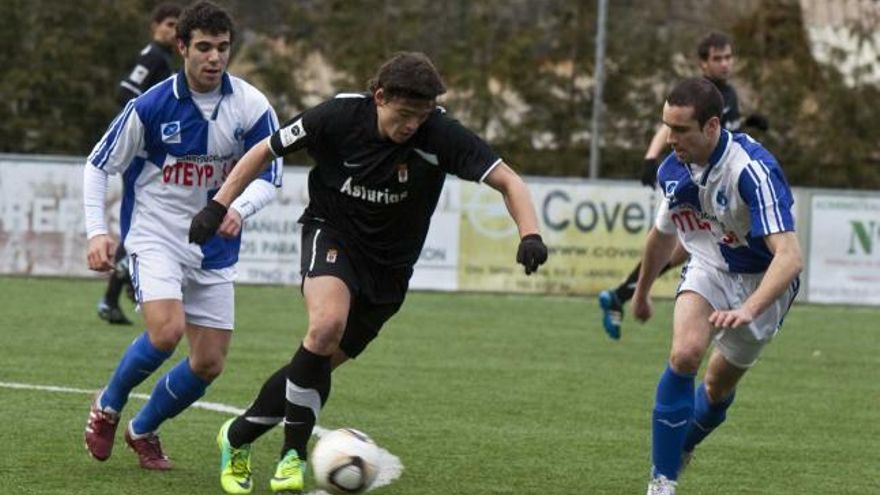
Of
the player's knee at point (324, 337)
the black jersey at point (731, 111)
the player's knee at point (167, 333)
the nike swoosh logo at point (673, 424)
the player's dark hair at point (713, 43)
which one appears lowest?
the nike swoosh logo at point (673, 424)

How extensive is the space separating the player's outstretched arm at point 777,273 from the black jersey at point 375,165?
3.41ft

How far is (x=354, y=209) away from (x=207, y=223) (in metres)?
0.57

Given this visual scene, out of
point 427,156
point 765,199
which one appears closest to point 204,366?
point 427,156

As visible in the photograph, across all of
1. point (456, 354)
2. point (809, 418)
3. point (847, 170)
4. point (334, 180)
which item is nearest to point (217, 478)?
point (334, 180)

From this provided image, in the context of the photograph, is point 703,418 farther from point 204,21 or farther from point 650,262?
point 204,21

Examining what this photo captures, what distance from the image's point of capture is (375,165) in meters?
6.68

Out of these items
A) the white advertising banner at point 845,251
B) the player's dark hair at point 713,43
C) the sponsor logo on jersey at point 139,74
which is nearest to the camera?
the player's dark hair at point 713,43

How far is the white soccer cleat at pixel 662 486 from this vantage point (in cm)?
682

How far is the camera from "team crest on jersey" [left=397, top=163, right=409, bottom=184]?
6691mm

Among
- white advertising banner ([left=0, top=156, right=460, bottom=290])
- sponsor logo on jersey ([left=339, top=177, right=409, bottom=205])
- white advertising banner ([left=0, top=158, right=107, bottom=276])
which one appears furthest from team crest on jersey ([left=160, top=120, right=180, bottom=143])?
white advertising banner ([left=0, top=158, right=107, bottom=276])

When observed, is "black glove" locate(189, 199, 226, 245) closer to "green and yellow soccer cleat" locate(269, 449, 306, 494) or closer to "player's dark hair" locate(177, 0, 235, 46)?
"green and yellow soccer cleat" locate(269, 449, 306, 494)

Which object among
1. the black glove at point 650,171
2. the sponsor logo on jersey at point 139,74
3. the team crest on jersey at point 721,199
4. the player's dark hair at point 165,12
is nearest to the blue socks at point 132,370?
the team crest on jersey at point 721,199

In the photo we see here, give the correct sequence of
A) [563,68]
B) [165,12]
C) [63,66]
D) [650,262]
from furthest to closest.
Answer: [563,68] < [63,66] < [165,12] < [650,262]

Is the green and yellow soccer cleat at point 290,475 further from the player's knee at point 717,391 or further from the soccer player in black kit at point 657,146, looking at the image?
the soccer player in black kit at point 657,146
